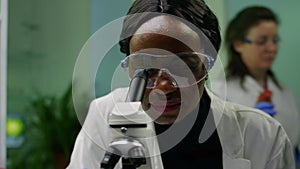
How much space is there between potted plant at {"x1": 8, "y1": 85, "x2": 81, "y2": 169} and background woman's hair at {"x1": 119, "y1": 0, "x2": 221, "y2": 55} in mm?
1612

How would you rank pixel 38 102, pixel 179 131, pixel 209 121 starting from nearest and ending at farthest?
pixel 179 131
pixel 209 121
pixel 38 102

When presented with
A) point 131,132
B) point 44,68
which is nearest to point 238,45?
point 44,68

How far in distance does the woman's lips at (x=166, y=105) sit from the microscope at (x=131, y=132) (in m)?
0.03

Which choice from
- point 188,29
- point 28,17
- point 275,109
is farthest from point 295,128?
point 28,17

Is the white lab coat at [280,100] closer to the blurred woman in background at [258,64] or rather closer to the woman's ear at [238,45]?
the blurred woman in background at [258,64]

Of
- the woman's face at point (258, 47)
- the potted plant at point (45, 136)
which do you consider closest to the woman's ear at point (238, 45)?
the woman's face at point (258, 47)

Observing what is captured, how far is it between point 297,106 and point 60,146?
117 centimetres

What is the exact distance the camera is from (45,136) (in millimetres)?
2361

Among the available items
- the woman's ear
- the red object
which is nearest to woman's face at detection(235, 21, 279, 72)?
the woman's ear

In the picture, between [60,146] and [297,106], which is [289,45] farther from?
[60,146]

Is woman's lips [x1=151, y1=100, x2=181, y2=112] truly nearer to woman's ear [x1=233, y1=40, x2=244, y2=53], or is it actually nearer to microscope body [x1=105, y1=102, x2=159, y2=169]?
microscope body [x1=105, y1=102, x2=159, y2=169]

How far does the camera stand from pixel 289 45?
2.19 metres

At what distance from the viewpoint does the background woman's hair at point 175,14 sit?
0.65 m

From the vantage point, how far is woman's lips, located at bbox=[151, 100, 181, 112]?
0.59 metres
